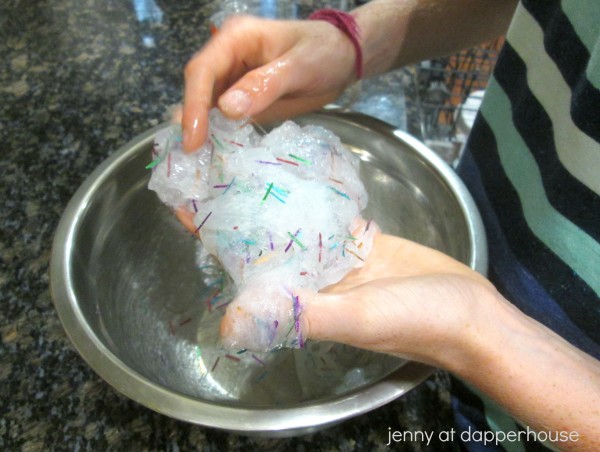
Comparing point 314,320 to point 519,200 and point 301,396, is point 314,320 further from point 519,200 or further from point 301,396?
point 519,200

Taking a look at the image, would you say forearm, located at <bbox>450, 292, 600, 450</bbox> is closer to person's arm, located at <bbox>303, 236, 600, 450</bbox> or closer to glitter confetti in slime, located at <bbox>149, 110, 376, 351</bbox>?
person's arm, located at <bbox>303, 236, 600, 450</bbox>

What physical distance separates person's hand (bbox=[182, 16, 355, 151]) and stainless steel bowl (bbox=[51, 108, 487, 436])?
0.07 m

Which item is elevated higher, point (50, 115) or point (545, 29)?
point (545, 29)

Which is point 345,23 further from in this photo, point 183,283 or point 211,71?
point 183,283

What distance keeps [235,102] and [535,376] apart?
1.40 feet

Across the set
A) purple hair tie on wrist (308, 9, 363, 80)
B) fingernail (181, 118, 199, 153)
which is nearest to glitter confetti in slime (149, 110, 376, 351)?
fingernail (181, 118, 199, 153)

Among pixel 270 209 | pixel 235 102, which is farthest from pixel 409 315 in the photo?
pixel 235 102

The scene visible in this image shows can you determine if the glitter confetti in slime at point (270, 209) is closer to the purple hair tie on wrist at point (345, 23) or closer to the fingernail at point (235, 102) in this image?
the fingernail at point (235, 102)

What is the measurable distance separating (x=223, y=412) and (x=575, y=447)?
309mm

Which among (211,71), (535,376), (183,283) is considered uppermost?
(211,71)

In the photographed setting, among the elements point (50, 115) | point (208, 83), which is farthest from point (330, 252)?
point (50, 115)

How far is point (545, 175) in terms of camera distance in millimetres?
547

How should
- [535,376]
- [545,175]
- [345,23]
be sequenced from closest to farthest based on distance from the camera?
[535,376]
[545,175]
[345,23]

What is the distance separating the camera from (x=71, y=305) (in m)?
0.49
